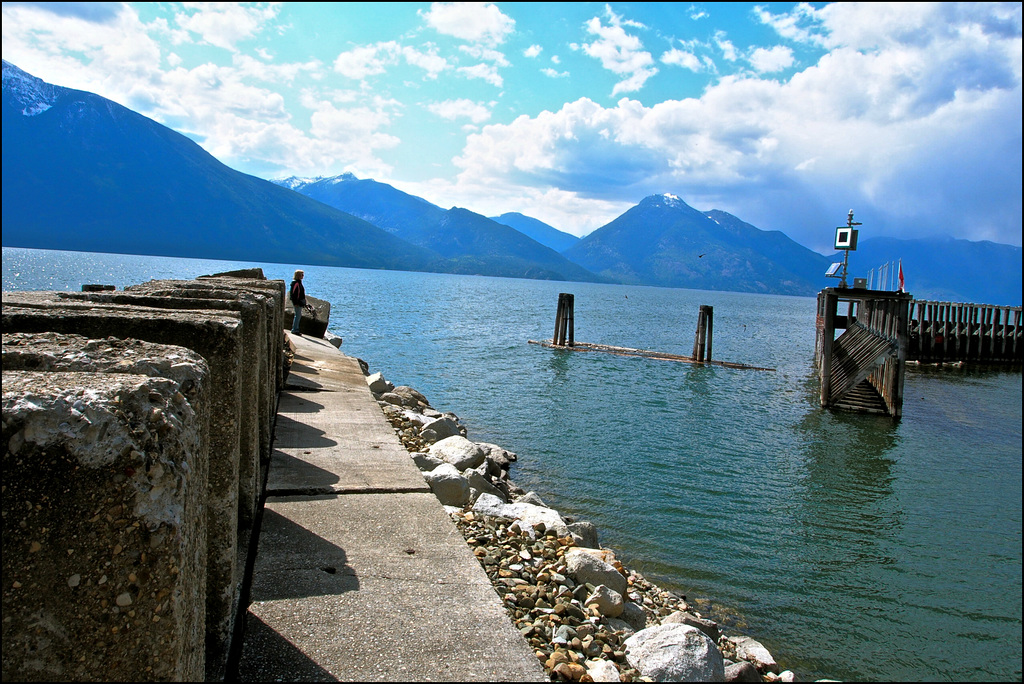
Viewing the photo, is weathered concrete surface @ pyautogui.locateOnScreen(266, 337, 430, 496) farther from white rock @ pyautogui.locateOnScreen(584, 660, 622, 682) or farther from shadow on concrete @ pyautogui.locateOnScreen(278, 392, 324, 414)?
white rock @ pyautogui.locateOnScreen(584, 660, 622, 682)

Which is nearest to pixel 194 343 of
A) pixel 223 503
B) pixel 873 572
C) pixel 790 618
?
pixel 223 503

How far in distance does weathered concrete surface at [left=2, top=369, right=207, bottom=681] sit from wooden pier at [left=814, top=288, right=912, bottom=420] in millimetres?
21213

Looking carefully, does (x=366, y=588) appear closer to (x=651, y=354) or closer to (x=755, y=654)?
(x=755, y=654)

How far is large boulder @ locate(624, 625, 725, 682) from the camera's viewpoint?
492 centimetres

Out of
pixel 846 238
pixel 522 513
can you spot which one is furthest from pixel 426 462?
pixel 846 238

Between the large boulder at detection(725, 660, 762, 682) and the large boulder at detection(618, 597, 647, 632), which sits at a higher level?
the large boulder at detection(618, 597, 647, 632)

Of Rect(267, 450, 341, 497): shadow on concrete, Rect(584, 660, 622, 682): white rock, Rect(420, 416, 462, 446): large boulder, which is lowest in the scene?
Rect(584, 660, 622, 682): white rock

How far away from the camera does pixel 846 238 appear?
2625cm

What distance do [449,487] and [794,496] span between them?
755 centimetres

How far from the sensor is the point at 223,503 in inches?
101

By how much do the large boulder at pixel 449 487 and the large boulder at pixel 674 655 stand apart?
2.88 meters

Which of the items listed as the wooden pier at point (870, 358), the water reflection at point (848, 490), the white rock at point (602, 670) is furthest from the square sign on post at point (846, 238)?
the white rock at point (602, 670)

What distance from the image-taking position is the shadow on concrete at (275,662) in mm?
2496

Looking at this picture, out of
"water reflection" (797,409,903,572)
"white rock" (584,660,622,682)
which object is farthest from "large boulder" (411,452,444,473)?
"water reflection" (797,409,903,572)
